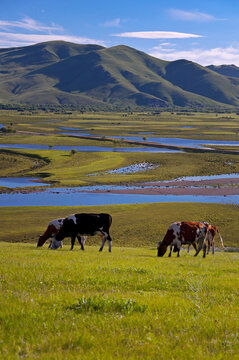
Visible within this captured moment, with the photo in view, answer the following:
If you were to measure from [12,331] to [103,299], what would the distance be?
2361 millimetres

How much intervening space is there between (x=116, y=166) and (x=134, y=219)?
54.7 metres

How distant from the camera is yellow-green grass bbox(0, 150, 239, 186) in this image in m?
89.9

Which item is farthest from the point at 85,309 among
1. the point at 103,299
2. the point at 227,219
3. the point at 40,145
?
the point at 40,145

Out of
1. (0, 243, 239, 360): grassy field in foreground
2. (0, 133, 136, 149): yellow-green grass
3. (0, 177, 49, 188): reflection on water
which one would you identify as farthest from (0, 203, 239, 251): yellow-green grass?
(0, 133, 136, 149): yellow-green grass

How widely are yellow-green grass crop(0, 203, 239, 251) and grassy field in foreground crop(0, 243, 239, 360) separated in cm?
3043

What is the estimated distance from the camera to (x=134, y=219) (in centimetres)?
5309

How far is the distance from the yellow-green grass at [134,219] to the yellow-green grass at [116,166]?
25.8m

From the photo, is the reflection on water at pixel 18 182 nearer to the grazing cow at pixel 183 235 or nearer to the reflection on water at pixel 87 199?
the reflection on water at pixel 87 199

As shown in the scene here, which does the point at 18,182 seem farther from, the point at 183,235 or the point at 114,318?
the point at 114,318

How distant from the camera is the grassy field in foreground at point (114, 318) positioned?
264 inches

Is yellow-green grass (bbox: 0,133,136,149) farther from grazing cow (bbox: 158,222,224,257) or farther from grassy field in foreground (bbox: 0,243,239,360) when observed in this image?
grassy field in foreground (bbox: 0,243,239,360)

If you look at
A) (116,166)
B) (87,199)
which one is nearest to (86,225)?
(87,199)

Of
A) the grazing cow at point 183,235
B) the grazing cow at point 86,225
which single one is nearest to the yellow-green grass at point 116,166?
the grazing cow at point 86,225

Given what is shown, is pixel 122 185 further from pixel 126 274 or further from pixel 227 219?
pixel 126 274
